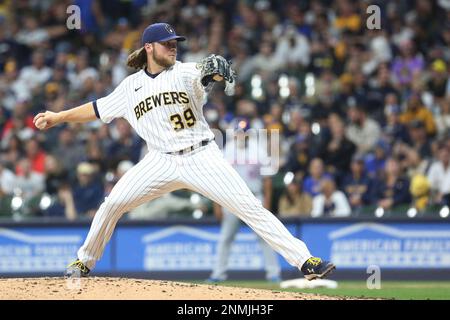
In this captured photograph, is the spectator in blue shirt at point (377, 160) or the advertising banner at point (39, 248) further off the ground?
the spectator in blue shirt at point (377, 160)

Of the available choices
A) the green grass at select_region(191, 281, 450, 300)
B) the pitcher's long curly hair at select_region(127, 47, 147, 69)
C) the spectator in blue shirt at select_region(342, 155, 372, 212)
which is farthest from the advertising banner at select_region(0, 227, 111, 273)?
the pitcher's long curly hair at select_region(127, 47, 147, 69)

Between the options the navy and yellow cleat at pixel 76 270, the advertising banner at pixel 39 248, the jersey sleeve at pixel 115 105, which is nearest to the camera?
the navy and yellow cleat at pixel 76 270

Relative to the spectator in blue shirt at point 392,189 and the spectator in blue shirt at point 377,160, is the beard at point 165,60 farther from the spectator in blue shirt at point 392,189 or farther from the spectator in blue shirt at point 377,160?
the spectator in blue shirt at point 377,160

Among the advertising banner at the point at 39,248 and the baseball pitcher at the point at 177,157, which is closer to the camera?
the baseball pitcher at the point at 177,157

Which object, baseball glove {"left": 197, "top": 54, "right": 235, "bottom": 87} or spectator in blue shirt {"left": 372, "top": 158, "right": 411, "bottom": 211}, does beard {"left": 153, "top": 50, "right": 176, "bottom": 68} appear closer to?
baseball glove {"left": 197, "top": 54, "right": 235, "bottom": 87}

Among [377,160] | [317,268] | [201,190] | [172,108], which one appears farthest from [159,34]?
[377,160]

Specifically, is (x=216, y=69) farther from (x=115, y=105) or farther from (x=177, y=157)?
(x=115, y=105)

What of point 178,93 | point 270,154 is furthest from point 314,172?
point 178,93

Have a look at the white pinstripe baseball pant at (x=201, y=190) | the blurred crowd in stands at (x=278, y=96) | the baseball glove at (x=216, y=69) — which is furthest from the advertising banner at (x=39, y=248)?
the baseball glove at (x=216, y=69)
